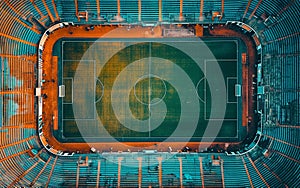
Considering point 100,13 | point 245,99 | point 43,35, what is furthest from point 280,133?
point 43,35

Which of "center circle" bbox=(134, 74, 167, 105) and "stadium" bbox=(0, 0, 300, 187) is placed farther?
"center circle" bbox=(134, 74, 167, 105)

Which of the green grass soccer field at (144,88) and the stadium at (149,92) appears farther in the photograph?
the green grass soccer field at (144,88)

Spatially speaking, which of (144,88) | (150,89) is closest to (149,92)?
(150,89)

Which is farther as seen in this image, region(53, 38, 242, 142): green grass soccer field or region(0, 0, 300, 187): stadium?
region(53, 38, 242, 142): green grass soccer field

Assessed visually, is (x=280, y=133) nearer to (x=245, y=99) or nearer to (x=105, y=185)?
(x=245, y=99)

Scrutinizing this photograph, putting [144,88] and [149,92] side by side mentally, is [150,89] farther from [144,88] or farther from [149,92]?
[144,88]
